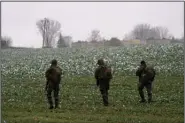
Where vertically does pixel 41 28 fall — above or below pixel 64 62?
above

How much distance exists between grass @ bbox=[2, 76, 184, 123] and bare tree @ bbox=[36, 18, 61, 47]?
98.5 metres

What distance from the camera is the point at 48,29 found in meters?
135

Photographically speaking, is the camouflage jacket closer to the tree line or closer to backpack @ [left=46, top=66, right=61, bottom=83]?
backpack @ [left=46, top=66, right=61, bottom=83]

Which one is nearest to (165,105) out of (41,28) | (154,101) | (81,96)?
(154,101)

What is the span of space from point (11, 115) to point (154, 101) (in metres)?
6.85

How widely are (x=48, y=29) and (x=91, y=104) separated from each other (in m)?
119

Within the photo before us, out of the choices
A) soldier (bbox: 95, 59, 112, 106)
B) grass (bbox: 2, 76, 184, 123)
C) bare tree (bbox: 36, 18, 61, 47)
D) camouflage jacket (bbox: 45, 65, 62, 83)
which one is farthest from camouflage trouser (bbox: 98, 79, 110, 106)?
bare tree (bbox: 36, 18, 61, 47)

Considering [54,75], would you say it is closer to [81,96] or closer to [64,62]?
[81,96]

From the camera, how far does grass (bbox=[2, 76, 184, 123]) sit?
13.6 meters

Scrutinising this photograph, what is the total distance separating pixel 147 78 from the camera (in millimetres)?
17797

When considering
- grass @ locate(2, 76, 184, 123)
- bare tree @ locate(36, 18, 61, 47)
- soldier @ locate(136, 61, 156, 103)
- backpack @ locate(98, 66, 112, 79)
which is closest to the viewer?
grass @ locate(2, 76, 184, 123)

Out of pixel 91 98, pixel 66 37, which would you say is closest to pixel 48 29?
pixel 66 37

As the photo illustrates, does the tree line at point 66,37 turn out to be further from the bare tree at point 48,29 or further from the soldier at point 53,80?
the soldier at point 53,80

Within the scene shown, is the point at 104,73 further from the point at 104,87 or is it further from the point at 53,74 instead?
the point at 53,74
